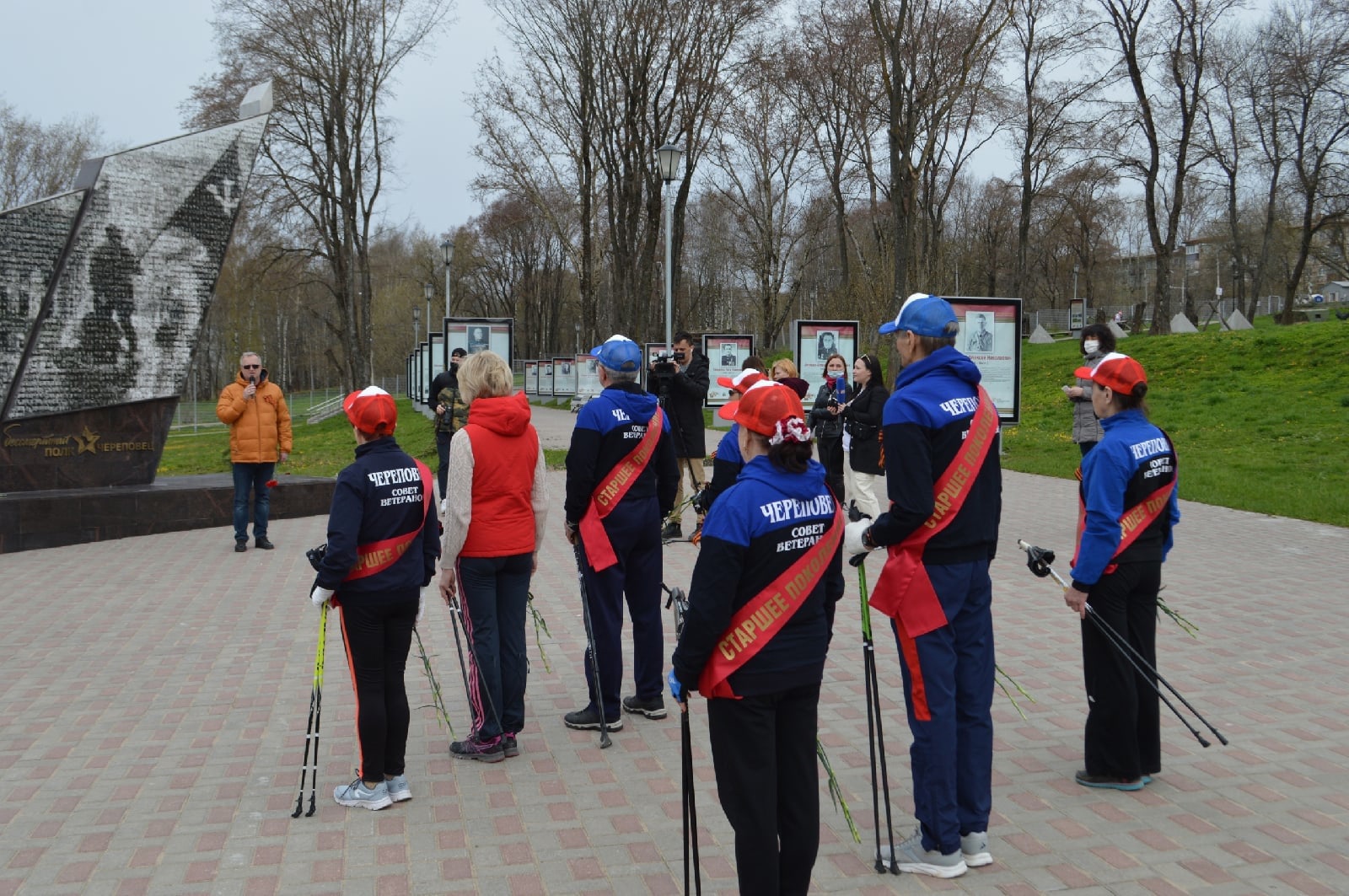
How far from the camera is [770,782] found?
3.26 meters

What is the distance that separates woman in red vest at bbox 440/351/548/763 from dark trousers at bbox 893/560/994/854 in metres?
2.02

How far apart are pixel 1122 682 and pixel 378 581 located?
10.8ft

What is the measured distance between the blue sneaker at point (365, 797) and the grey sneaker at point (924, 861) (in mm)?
2170

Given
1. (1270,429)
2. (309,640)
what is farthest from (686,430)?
(1270,429)

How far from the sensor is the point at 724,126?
33250mm

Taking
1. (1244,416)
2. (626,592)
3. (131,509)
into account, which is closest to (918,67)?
(1244,416)

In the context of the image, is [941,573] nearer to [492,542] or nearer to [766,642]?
[766,642]

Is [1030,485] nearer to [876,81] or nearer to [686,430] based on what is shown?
[686,430]

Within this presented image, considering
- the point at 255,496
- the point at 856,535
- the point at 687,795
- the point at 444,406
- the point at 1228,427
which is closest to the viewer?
the point at 687,795

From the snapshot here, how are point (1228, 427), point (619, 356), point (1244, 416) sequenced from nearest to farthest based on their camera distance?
point (619, 356) → point (1228, 427) → point (1244, 416)

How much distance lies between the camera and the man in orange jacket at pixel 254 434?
36.8ft

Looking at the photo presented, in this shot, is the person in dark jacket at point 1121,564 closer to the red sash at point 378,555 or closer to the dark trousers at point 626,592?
the dark trousers at point 626,592

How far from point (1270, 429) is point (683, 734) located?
19.5 m

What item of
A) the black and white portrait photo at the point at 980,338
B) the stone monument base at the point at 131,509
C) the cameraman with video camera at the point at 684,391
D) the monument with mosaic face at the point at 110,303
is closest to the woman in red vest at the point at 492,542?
the cameraman with video camera at the point at 684,391
